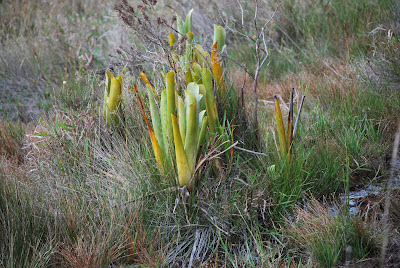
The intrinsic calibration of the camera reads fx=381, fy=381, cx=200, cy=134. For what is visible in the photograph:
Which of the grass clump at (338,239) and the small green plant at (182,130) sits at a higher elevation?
the small green plant at (182,130)

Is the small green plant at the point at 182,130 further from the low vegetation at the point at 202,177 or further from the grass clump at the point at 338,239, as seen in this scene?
the grass clump at the point at 338,239

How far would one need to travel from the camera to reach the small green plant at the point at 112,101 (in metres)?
2.35

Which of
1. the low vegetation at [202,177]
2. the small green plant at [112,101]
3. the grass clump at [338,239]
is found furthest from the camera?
the small green plant at [112,101]

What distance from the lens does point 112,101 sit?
2381mm

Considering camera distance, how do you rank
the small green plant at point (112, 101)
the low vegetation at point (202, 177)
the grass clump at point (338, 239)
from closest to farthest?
the grass clump at point (338, 239) < the low vegetation at point (202, 177) < the small green plant at point (112, 101)

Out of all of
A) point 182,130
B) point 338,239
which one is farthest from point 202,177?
point 338,239

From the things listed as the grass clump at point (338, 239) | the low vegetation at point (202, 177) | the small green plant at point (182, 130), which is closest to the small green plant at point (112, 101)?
the low vegetation at point (202, 177)

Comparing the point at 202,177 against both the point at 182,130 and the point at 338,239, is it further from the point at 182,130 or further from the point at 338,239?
the point at 338,239

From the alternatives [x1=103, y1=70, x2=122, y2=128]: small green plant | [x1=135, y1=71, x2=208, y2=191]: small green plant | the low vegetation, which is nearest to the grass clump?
the low vegetation

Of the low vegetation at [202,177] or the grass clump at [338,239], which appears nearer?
the grass clump at [338,239]

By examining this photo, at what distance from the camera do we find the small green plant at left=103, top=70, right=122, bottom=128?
235 centimetres

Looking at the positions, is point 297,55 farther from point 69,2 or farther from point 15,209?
point 69,2

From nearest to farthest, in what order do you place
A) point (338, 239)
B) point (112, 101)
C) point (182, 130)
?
point (338, 239) → point (182, 130) → point (112, 101)

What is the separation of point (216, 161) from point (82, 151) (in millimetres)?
973
